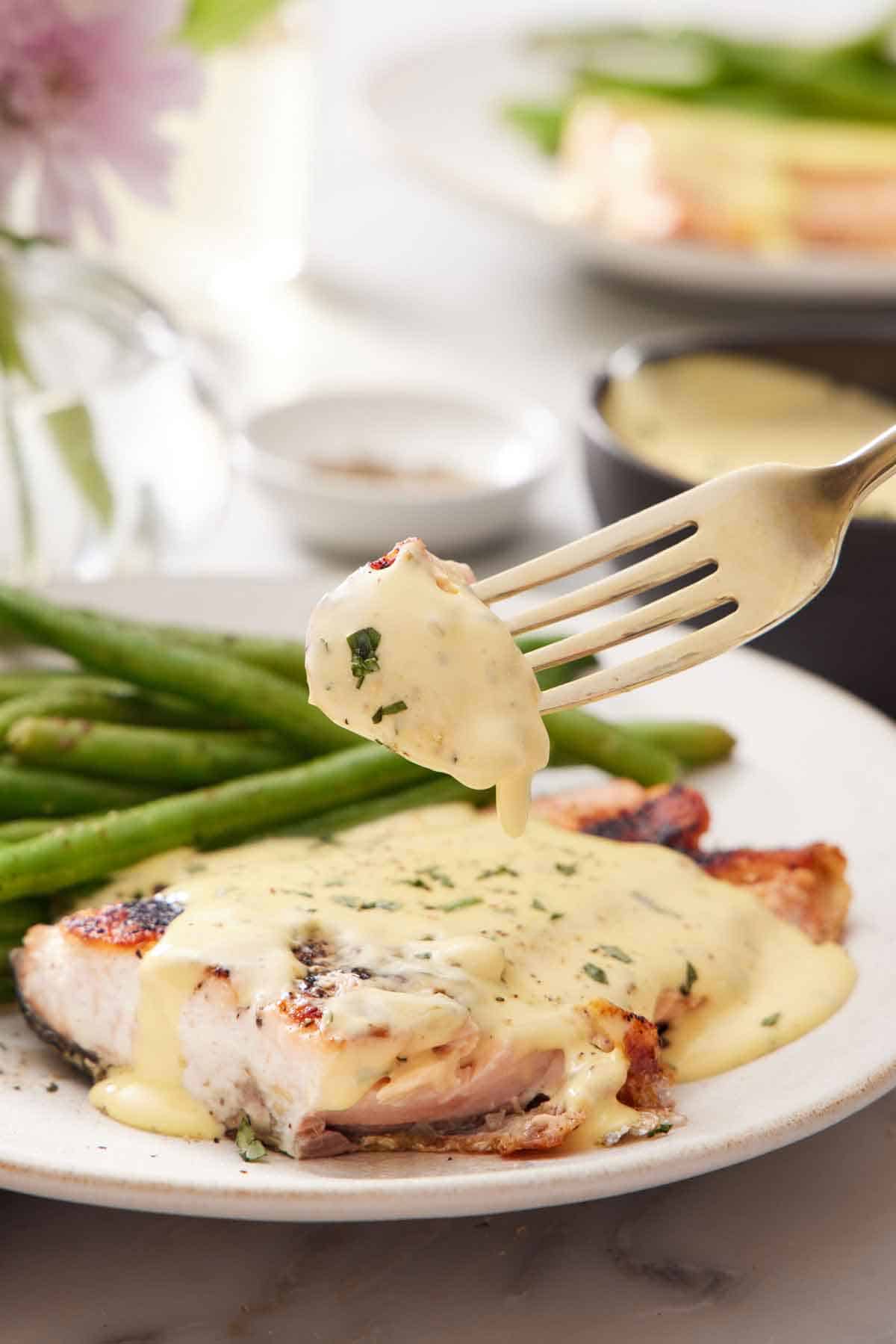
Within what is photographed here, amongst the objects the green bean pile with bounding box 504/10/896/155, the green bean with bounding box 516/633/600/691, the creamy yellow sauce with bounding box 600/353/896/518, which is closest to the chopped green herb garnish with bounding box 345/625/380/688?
the green bean with bounding box 516/633/600/691

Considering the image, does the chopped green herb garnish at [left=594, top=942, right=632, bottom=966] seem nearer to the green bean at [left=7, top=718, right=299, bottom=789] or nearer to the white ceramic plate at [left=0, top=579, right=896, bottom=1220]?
the white ceramic plate at [left=0, top=579, right=896, bottom=1220]

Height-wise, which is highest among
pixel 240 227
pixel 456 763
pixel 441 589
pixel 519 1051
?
pixel 441 589

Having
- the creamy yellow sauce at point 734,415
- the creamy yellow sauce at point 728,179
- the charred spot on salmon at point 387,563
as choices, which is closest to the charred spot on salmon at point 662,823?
the charred spot on salmon at point 387,563

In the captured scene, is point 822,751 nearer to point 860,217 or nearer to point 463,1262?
point 463,1262

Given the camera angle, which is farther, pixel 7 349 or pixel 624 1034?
pixel 7 349

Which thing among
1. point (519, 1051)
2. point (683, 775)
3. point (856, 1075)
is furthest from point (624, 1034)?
point (683, 775)

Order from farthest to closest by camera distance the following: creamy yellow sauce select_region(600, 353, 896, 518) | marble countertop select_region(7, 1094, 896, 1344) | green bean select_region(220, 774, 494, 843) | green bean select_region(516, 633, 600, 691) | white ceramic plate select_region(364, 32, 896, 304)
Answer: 1. white ceramic plate select_region(364, 32, 896, 304)
2. creamy yellow sauce select_region(600, 353, 896, 518)
3. green bean select_region(516, 633, 600, 691)
4. green bean select_region(220, 774, 494, 843)
5. marble countertop select_region(7, 1094, 896, 1344)

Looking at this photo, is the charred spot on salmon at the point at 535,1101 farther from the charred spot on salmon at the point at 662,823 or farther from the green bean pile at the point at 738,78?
the green bean pile at the point at 738,78
